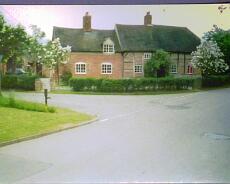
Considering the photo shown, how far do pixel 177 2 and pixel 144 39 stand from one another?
1.59 feet

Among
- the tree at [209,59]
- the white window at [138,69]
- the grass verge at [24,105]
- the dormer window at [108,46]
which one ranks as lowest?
the grass verge at [24,105]

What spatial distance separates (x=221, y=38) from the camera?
363 centimetres

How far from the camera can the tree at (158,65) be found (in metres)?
3.60

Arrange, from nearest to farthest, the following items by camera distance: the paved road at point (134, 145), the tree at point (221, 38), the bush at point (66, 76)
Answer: the paved road at point (134, 145), the tree at point (221, 38), the bush at point (66, 76)

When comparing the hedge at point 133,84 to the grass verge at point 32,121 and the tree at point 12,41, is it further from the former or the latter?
the tree at point 12,41

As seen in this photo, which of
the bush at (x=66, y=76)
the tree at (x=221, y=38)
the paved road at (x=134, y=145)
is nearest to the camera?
the paved road at (x=134, y=145)

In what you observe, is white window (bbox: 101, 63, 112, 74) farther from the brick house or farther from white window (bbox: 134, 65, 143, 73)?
white window (bbox: 134, 65, 143, 73)

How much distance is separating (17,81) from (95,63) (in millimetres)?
822

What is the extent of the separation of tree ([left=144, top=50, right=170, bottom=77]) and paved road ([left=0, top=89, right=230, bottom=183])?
0.25 meters

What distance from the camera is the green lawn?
3703mm

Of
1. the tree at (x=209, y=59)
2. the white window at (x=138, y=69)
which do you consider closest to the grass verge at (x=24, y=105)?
the white window at (x=138, y=69)

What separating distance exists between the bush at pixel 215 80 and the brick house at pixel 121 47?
13 cm

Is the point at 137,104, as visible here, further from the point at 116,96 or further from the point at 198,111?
the point at 198,111

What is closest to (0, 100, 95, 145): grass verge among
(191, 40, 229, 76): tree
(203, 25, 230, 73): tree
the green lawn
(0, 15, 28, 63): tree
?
the green lawn
